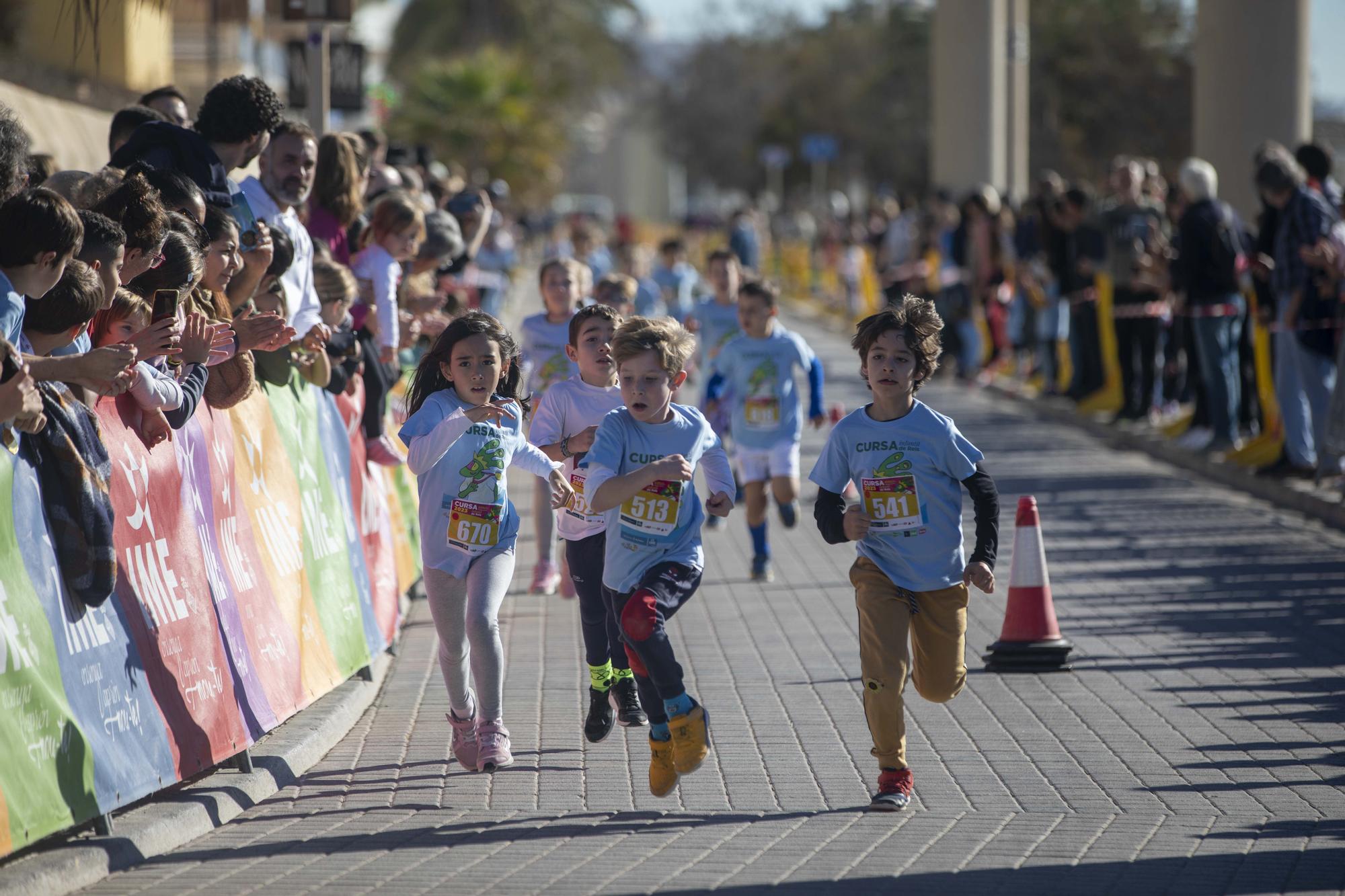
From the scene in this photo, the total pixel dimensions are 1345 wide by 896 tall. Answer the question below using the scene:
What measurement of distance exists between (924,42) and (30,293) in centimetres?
5234

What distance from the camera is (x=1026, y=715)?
772 cm

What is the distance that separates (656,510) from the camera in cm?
643

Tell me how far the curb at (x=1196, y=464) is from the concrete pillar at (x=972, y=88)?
9.94m

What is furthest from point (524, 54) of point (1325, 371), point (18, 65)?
point (1325, 371)

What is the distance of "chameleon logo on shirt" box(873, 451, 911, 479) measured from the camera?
6.43 meters

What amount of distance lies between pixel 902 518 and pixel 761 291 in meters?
4.75

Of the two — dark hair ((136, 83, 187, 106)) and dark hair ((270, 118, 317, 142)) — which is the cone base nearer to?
dark hair ((270, 118, 317, 142))

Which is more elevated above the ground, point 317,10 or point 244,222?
point 317,10

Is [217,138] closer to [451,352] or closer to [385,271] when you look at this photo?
[451,352]

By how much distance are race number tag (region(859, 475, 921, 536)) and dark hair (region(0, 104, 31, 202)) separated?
291 cm

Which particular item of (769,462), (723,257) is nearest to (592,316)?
(769,462)

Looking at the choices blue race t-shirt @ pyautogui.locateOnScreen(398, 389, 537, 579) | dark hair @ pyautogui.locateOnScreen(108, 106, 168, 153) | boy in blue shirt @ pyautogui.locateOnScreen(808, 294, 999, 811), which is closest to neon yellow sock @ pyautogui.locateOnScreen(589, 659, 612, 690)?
blue race t-shirt @ pyautogui.locateOnScreen(398, 389, 537, 579)

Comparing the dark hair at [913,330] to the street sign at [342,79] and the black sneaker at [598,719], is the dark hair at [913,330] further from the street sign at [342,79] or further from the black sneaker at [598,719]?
the street sign at [342,79]

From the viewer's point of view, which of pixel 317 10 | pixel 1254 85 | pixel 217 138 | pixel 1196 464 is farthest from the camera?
pixel 1254 85
